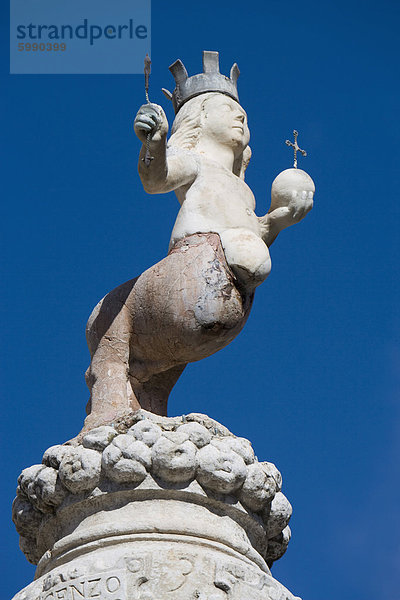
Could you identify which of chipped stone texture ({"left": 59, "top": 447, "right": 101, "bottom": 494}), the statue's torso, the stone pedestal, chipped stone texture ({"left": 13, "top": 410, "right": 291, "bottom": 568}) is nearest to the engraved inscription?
the stone pedestal

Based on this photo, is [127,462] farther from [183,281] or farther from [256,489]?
[183,281]

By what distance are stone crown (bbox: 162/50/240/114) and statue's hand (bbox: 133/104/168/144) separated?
139 cm

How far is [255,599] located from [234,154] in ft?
11.1

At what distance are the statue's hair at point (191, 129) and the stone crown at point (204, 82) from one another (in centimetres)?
7

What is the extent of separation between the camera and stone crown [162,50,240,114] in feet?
26.1

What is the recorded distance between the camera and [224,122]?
303 inches

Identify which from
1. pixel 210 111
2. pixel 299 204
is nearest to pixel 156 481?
pixel 299 204

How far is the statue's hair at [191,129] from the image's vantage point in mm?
7676

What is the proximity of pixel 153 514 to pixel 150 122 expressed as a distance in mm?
2344

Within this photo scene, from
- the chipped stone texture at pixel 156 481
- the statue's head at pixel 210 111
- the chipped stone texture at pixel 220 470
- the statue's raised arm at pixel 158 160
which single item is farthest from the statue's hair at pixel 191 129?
the chipped stone texture at pixel 220 470

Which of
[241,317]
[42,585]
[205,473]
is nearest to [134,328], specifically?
[241,317]

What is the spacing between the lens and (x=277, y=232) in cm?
756

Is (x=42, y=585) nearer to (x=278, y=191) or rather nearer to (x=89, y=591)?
(x=89, y=591)

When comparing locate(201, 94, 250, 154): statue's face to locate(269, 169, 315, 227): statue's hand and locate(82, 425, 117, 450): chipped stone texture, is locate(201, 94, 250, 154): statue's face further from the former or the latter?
locate(82, 425, 117, 450): chipped stone texture
